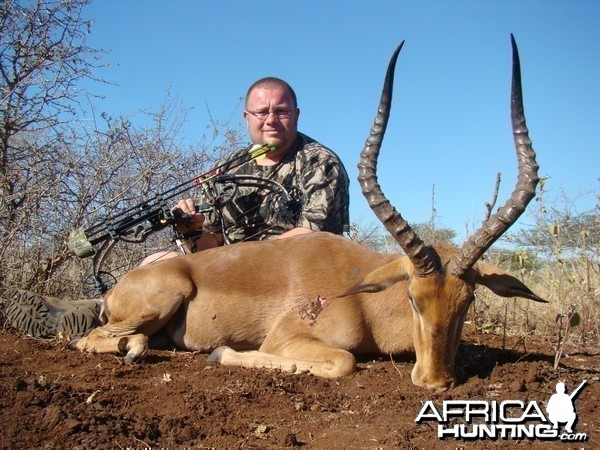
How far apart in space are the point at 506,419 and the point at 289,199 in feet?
12.9

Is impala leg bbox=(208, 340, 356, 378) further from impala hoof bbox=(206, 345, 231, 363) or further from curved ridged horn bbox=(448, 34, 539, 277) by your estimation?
curved ridged horn bbox=(448, 34, 539, 277)

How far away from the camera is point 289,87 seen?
26.2ft

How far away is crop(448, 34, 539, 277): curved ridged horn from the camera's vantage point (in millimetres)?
4473

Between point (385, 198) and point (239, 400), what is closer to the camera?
point (239, 400)

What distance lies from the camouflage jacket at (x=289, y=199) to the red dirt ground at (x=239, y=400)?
7.06 ft

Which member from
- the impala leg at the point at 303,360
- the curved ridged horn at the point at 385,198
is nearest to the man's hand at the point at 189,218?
the impala leg at the point at 303,360

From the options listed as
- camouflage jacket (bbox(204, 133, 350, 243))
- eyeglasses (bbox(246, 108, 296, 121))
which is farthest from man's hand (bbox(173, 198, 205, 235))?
eyeglasses (bbox(246, 108, 296, 121))

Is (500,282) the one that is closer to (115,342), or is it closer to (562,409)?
(562,409)

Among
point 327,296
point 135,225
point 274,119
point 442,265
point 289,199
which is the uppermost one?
point 274,119

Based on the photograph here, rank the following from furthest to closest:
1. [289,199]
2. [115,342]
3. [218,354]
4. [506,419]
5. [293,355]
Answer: [289,199] < [115,342] < [218,354] < [293,355] < [506,419]

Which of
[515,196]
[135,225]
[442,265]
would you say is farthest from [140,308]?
[515,196]

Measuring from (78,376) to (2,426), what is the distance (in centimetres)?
154

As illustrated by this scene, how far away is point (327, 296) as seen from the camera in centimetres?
565

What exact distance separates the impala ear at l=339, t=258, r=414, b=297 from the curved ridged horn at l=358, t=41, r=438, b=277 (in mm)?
354
